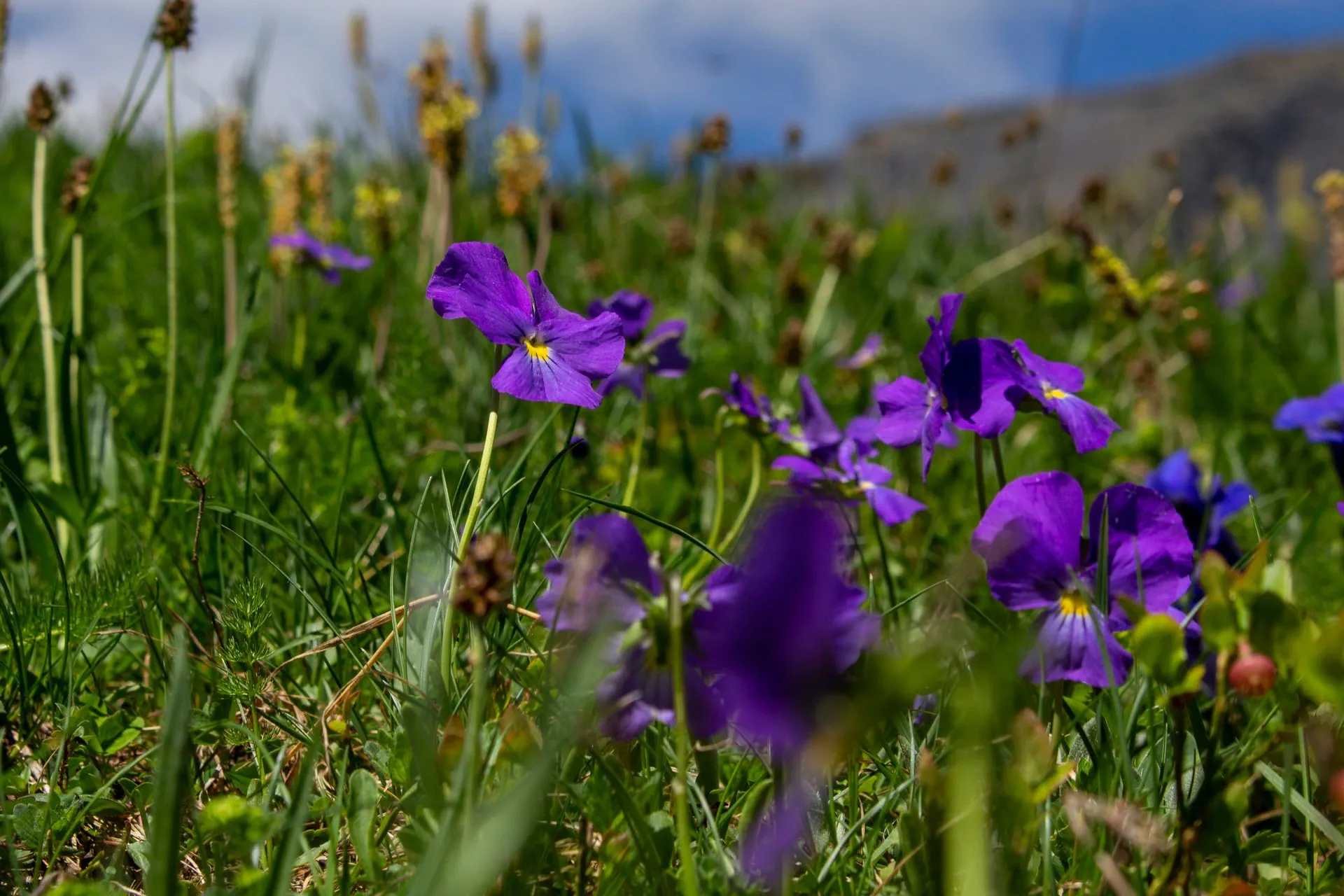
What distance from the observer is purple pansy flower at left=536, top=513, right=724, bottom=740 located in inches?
41.6

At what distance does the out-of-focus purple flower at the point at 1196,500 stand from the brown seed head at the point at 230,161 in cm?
226

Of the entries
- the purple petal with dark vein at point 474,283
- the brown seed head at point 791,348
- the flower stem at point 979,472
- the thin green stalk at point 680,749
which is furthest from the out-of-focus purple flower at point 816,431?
the brown seed head at point 791,348

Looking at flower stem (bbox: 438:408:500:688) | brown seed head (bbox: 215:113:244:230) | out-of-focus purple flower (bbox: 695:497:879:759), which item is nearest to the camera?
out-of-focus purple flower (bbox: 695:497:879:759)

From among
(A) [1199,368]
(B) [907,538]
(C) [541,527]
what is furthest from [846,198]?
(C) [541,527]

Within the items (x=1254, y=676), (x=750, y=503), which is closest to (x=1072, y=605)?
(x=1254, y=676)

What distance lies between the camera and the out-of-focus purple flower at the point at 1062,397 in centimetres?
144

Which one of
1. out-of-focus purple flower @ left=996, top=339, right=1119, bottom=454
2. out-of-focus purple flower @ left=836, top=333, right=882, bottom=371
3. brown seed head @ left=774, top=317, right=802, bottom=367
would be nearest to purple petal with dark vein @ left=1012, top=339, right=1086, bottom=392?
out-of-focus purple flower @ left=996, top=339, right=1119, bottom=454

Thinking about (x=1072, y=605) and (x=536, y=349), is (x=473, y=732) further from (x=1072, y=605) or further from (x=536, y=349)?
(x=1072, y=605)

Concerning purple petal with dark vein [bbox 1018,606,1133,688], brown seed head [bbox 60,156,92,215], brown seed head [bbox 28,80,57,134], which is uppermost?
brown seed head [bbox 28,80,57,134]

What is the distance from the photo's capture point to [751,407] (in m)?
Result: 1.80

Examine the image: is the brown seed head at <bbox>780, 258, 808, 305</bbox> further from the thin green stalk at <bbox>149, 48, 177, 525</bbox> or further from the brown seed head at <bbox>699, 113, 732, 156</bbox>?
the thin green stalk at <bbox>149, 48, 177, 525</bbox>

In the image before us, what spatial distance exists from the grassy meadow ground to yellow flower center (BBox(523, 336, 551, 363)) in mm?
178

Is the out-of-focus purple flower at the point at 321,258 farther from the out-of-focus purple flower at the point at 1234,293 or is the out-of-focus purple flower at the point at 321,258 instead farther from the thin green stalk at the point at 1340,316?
the out-of-focus purple flower at the point at 1234,293

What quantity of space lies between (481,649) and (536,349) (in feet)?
1.60
